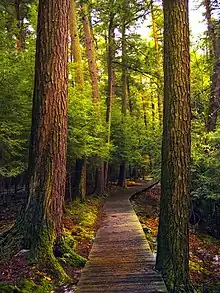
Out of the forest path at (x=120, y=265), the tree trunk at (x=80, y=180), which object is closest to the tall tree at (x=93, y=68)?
the tree trunk at (x=80, y=180)

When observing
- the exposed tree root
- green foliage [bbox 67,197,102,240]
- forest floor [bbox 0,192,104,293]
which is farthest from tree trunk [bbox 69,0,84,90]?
the exposed tree root

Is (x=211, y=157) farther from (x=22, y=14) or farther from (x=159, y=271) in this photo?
(x=22, y=14)

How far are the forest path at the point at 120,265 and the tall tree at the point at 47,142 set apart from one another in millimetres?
779

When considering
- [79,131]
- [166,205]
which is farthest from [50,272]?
[79,131]

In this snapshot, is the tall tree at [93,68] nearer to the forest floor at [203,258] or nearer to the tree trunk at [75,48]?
the tree trunk at [75,48]

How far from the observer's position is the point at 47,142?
504cm

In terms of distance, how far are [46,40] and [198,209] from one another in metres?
7.68

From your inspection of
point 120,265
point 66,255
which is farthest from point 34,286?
point 120,265

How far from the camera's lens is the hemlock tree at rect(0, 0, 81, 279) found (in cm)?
488

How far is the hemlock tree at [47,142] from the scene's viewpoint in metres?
4.88

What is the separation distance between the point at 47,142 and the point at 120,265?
2218 millimetres

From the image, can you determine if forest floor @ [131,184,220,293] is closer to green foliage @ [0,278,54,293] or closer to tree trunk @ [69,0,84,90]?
green foliage @ [0,278,54,293]

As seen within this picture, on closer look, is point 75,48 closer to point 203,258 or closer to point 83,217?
point 83,217

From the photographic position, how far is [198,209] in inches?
420
